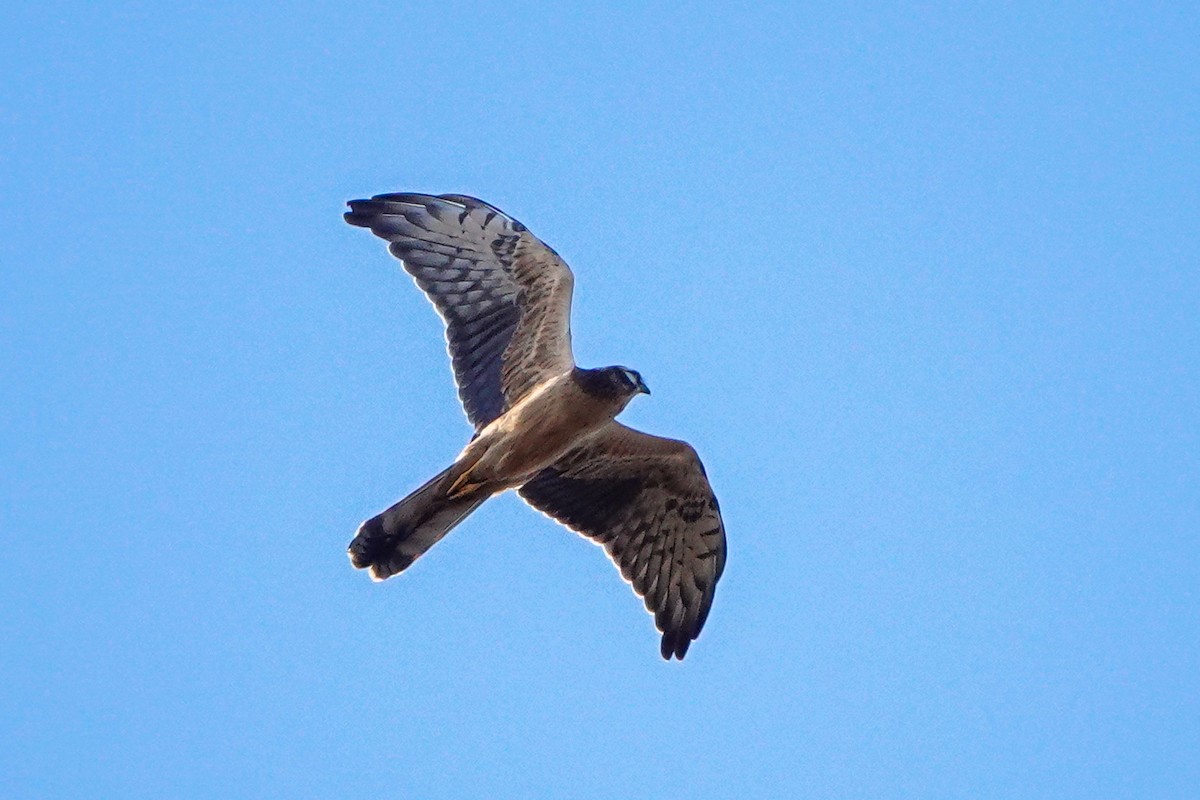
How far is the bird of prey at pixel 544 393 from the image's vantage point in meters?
9.95

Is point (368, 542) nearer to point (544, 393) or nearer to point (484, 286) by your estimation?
point (544, 393)

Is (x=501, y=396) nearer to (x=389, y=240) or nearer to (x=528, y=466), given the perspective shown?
(x=528, y=466)

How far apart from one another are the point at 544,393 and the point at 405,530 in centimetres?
125

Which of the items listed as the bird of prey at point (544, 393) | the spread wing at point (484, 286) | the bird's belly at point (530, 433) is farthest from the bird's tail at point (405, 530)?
the spread wing at point (484, 286)

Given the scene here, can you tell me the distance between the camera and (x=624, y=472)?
10.3 metres

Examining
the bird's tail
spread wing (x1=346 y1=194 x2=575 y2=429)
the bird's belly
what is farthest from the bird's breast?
spread wing (x1=346 y1=194 x2=575 y2=429)

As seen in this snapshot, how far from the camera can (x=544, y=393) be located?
373 inches

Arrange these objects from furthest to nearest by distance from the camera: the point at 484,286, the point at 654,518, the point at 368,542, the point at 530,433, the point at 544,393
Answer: the point at 654,518 → the point at 484,286 → the point at 544,393 → the point at 530,433 → the point at 368,542

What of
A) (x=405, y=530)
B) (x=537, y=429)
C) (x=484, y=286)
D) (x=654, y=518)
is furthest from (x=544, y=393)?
(x=654, y=518)

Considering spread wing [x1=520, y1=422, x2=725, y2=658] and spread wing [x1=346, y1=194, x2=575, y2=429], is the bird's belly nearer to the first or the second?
spread wing [x1=346, y1=194, x2=575, y2=429]

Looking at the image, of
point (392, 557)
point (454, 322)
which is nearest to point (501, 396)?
point (454, 322)

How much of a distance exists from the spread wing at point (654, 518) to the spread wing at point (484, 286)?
718 mm

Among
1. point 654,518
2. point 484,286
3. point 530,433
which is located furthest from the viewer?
point 654,518

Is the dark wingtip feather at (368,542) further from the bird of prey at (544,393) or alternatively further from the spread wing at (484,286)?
the spread wing at (484,286)
